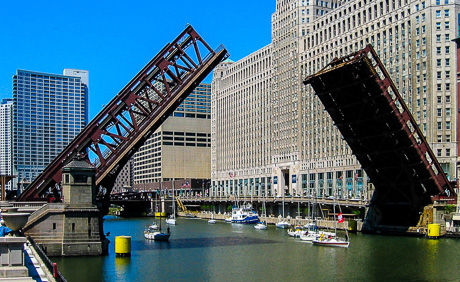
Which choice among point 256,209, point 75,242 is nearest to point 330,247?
point 75,242

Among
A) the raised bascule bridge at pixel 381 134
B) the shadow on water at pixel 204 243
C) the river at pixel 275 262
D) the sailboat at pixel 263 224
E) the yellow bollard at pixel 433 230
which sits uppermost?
the raised bascule bridge at pixel 381 134

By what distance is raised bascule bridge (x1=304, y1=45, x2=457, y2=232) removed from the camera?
50062 millimetres

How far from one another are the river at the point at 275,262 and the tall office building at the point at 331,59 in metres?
28.0

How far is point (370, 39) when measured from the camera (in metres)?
96.1

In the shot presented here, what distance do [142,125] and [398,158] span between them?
76.6 feet

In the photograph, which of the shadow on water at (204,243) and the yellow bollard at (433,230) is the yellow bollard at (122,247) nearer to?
the shadow on water at (204,243)

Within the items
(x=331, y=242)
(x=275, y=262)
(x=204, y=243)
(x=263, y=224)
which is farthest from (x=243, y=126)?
(x=275, y=262)

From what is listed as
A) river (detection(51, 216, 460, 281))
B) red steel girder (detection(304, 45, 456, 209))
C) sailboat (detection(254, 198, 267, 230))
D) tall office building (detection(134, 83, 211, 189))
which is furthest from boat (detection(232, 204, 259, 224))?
tall office building (detection(134, 83, 211, 189))

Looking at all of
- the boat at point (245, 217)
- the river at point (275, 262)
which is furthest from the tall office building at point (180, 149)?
the river at point (275, 262)

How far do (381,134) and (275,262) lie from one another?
16.7m

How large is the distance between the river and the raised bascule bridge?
5.22m

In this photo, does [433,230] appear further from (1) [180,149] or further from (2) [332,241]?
(1) [180,149]

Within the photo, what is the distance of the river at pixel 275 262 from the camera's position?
37.1 metres

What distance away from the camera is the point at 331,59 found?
104 meters
